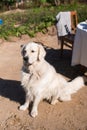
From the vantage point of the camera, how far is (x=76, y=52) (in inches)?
215

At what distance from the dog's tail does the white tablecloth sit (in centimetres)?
49

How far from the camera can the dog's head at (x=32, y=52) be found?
4.07 m

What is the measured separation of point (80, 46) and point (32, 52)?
1489 millimetres

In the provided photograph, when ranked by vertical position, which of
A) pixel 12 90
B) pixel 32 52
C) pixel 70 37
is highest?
pixel 32 52

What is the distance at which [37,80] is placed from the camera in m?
4.32

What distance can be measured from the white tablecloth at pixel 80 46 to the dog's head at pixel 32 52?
132 centimetres

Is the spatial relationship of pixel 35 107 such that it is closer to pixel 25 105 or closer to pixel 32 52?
pixel 25 105

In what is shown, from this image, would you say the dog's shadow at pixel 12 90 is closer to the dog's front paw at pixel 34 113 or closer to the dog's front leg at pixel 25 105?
the dog's front leg at pixel 25 105

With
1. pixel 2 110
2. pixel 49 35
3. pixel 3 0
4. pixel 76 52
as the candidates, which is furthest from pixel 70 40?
pixel 3 0

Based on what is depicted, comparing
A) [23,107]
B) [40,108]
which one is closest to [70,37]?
[40,108]

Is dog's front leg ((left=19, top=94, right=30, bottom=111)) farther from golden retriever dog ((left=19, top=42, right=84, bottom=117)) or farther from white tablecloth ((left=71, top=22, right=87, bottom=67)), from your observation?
white tablecloth ((left=71, top=22, right=87, bottom=67))

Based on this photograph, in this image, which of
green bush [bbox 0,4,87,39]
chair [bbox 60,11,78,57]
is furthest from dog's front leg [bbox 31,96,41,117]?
green bush [bbox 0,4,87,39]

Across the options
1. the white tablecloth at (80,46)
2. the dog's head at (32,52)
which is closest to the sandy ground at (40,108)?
the white tablecloth at (80,46)

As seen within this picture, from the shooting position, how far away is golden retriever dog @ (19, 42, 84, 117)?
4.12 meters
